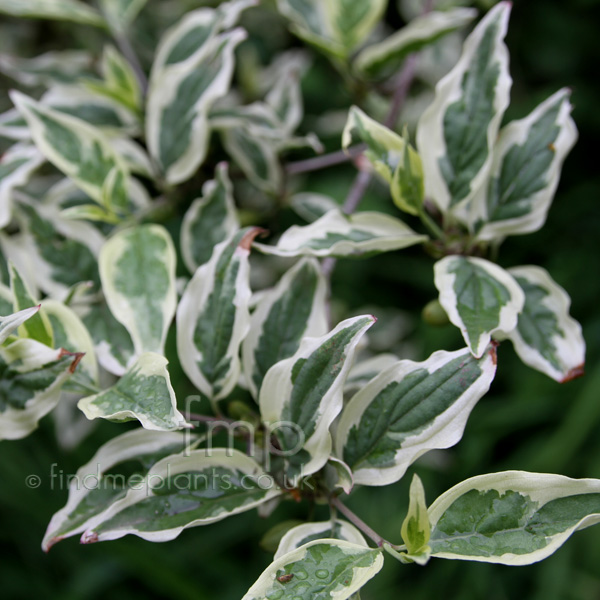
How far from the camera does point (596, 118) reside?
1.41m

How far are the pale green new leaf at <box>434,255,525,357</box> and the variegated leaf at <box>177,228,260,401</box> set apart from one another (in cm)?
18

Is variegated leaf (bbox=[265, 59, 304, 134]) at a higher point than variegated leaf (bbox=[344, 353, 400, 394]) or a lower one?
higher

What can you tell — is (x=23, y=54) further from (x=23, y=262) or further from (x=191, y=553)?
(x=191, y=553)

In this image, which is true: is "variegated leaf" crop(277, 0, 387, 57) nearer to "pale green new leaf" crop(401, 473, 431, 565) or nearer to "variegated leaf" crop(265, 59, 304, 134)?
"variegated leaf" crop(265, 59, 304, 134)

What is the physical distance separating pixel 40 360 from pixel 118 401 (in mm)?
77

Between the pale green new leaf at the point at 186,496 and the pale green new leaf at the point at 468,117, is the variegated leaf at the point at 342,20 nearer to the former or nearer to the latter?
the pale green new leaf at the point at 468,117

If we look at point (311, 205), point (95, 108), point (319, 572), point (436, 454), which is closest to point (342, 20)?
point (311, 205)

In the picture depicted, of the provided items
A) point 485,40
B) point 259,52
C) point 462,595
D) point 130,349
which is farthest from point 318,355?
point 462,595

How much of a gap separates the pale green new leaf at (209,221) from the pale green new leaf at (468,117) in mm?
224

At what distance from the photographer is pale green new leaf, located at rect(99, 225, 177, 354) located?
60 cm

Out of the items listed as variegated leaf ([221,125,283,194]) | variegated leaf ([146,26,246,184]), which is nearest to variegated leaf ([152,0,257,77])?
variegated leaf ([146,26,246,184])

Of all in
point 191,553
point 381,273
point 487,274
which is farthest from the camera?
point 381,273

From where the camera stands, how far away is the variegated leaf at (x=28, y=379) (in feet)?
1.73

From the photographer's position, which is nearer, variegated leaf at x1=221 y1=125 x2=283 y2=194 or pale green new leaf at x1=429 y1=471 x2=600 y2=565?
pale green new leaf at x1=429 y1=471 x2=600 y2=565
